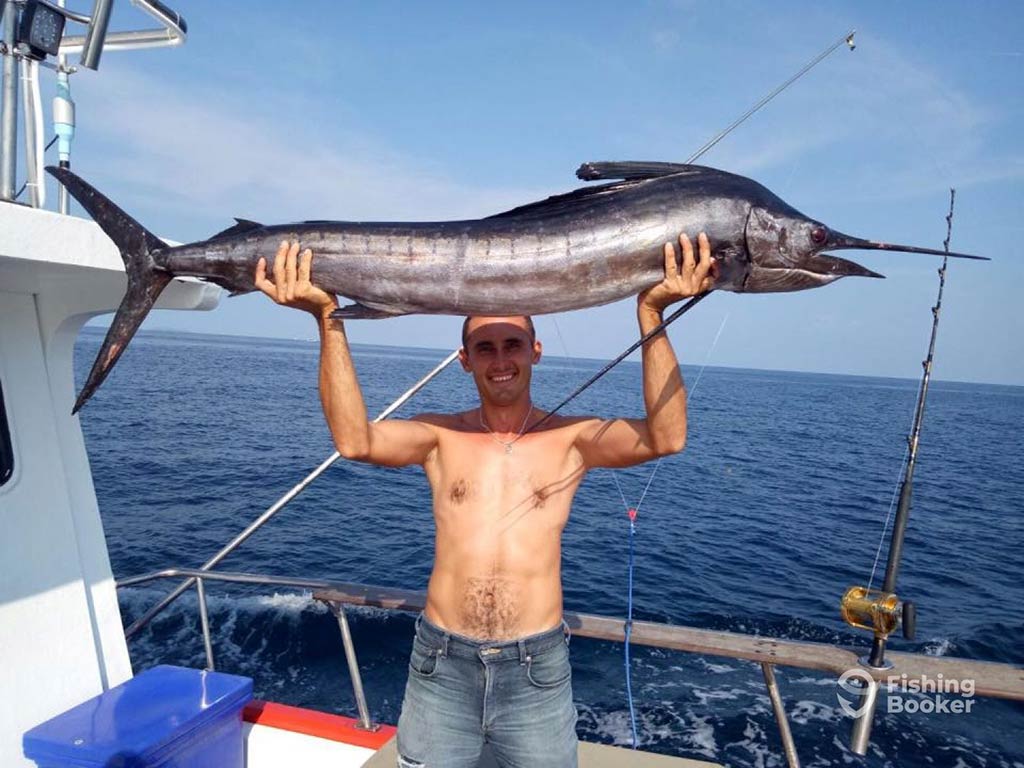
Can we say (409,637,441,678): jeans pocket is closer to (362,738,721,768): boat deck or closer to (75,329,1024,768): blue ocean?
(362,738,721,768): boat deck

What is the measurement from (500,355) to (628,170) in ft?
3.11

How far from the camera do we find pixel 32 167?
3.44m

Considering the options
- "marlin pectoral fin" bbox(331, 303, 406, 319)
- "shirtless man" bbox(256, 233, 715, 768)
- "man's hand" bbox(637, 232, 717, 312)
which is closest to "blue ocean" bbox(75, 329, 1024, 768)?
"shirtless man" bbox(256, 233, 715, 768)

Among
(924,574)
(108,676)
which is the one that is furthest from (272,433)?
(108,676)

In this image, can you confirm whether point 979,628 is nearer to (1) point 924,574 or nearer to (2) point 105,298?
(1) point 924,574

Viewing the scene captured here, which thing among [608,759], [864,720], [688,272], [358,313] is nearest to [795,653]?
[864,720]

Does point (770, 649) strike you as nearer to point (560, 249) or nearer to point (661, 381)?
point (661, 381)

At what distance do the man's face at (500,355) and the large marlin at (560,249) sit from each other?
291mm

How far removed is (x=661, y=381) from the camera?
262 centimetres

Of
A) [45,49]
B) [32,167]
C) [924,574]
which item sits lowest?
[924,574]

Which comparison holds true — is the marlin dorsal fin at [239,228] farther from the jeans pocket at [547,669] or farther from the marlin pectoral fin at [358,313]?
the jeans pocket at [547,669]

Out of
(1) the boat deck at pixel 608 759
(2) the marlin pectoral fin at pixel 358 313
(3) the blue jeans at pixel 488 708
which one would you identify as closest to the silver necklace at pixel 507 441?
(2) the marlin pectoral fin at pixel 358 313

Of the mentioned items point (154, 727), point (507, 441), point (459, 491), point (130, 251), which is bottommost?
point (154, 727)

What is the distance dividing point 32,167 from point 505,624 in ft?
10.9
